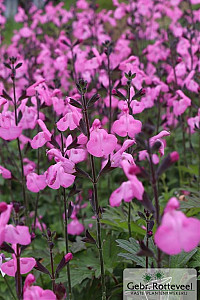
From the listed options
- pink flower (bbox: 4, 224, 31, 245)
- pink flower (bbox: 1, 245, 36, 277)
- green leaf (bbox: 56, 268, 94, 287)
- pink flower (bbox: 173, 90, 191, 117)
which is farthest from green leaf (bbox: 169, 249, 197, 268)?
pink flower (bbox: 173, 90, 191, 117)

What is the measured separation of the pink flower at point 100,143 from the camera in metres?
1.84

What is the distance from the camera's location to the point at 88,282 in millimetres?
2672

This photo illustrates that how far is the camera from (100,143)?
73.2 inches

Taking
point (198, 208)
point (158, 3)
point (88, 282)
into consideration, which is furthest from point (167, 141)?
point (158, 3)

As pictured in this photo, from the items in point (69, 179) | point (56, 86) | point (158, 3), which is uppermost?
point (158, 3)

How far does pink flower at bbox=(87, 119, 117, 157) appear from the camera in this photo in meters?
1.84

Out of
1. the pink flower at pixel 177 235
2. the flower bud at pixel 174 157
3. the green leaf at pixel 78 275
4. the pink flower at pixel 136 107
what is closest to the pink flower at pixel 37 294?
the pink flower at pixel 177 235

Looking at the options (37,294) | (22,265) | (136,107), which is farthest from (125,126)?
(37,294)

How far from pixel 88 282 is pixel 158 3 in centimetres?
460

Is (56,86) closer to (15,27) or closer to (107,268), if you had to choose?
(107,268)

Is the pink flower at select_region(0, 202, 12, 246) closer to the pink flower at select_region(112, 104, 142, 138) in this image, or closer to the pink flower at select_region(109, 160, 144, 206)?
the pink flower at select_region(109, 160, 144, 206)

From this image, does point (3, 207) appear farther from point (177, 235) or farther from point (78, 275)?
point (78, 275)

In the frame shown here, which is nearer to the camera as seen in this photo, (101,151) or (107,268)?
(101,151)

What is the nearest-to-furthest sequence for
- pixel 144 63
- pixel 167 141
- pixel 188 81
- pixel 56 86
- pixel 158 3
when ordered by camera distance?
pixel 56 86 → pixel 188 81 → pixel 167 141 → pixel 144 63 → pixel 158 3
